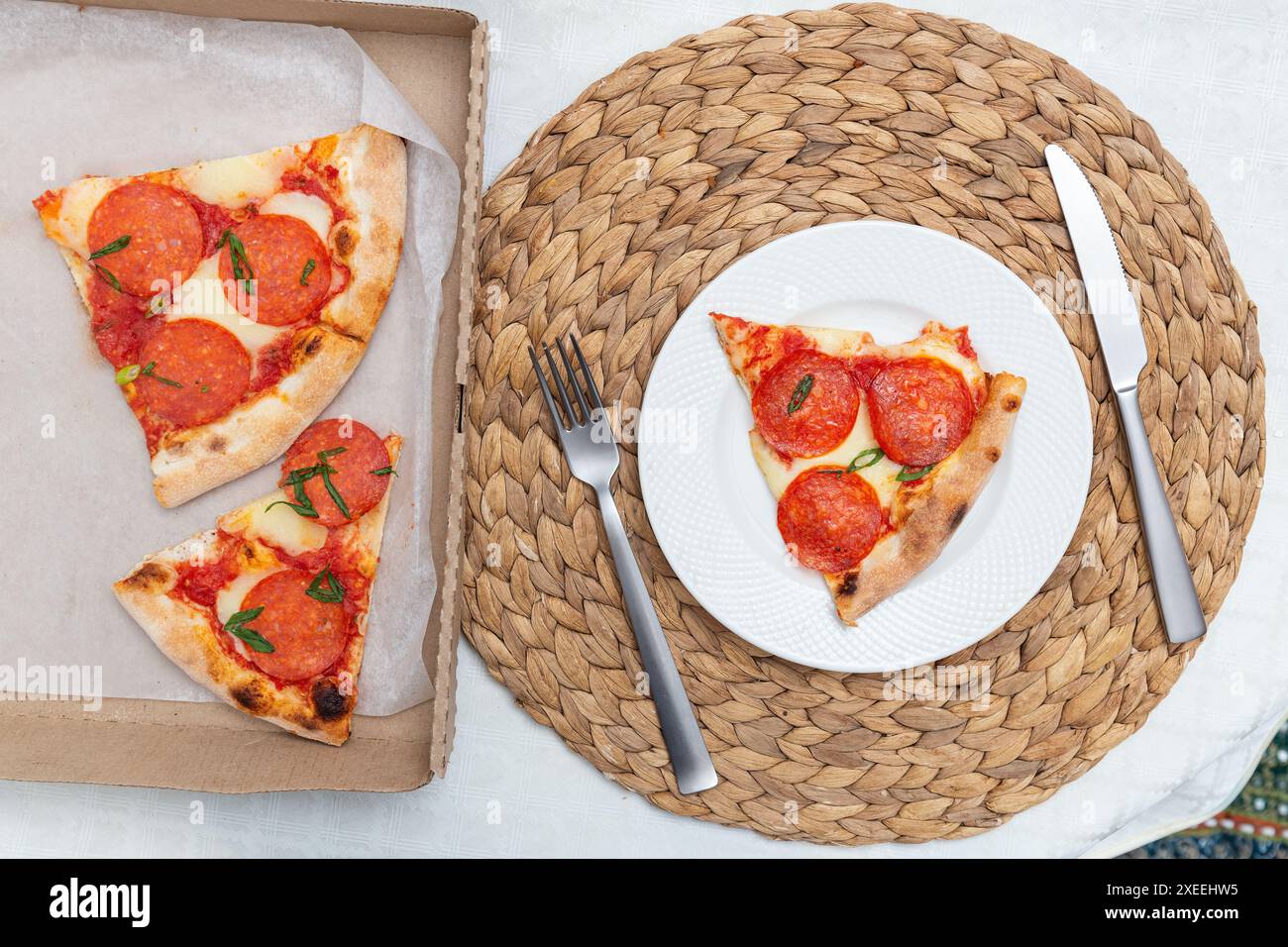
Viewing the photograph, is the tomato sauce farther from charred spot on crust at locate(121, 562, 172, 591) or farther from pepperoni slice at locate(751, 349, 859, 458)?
pepperoni slice at locate(751, 349, 859, 458)

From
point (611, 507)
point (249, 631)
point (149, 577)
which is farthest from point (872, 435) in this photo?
point (149, 577)

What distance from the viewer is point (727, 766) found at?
2426 mm

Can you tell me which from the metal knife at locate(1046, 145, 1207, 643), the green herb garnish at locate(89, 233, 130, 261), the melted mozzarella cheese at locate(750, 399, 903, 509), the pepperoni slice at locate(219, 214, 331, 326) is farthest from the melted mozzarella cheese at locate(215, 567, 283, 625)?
the metal knife at locate(1046, 145, 1207, 643)

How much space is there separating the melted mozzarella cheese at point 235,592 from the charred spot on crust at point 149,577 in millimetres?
135

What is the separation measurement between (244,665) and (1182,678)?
2.48 m

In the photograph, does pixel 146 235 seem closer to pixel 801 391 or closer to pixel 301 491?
pixel 301 491

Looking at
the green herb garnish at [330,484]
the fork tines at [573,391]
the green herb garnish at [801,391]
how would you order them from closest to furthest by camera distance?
the green herb garnish at [801,391] → the fork tines at [573,391] → the green herb garnish at [330,484]

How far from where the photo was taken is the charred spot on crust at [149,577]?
2445mm

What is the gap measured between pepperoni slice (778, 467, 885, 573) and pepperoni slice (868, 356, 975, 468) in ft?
0.46

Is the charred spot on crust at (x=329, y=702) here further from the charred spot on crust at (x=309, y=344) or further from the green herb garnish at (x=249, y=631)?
the charred spot on crust at (x=309, y=344)

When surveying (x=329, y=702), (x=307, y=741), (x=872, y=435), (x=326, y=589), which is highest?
(x=872, y=435)

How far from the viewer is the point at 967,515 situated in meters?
2.23

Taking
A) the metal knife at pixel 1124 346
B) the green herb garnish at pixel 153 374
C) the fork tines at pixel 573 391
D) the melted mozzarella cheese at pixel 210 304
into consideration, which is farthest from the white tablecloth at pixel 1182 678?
the green herb garnish at pixel 153 374

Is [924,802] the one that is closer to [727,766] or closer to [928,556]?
[727,766]
